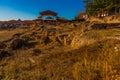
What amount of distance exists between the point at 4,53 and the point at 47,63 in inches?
193

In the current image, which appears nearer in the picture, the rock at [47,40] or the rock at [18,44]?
the rock at [18,44]

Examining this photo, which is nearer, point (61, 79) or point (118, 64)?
point (118, 64)

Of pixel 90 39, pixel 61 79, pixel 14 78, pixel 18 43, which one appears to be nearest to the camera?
pixel 61 79

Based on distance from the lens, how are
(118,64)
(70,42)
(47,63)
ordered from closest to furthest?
(118,64) → (47,63) → (70,42)

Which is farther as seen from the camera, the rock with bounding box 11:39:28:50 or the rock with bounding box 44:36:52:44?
the rock with bounding box 44:36:52:44

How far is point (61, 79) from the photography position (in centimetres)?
793

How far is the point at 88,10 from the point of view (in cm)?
4372

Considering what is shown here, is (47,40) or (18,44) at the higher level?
(47,40)

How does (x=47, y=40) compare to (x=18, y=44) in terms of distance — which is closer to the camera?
(x=18, y=44)

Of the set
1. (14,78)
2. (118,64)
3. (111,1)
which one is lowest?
(14,78)

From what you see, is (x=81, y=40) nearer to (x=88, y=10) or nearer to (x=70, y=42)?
(x=70, y=42)

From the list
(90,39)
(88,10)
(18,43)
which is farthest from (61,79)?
(88,10)

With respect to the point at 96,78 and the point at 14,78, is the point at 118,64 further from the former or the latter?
the point at 14,78

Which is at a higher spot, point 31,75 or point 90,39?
point 90,39
